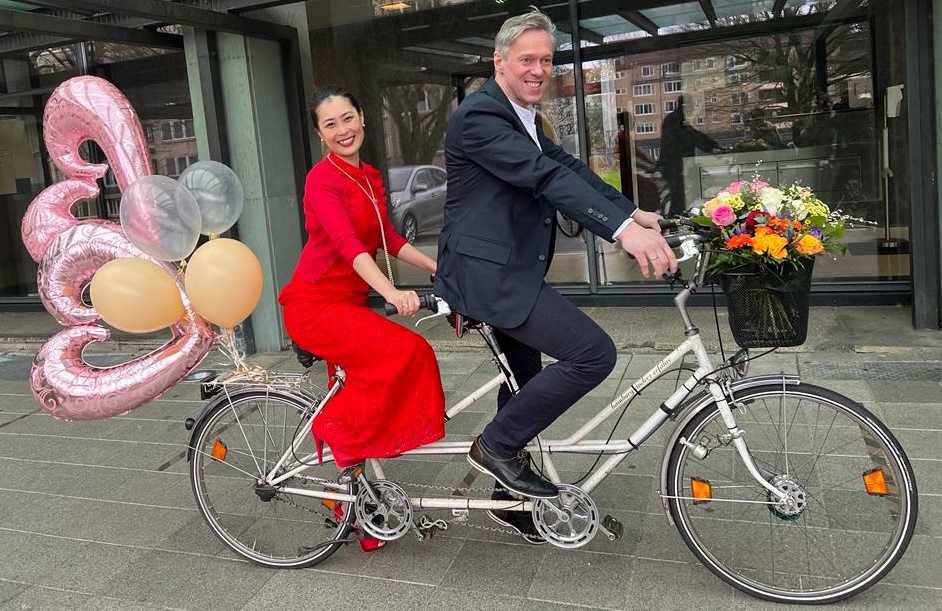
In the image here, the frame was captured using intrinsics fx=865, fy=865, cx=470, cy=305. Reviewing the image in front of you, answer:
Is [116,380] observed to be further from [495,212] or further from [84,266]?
[495,212]

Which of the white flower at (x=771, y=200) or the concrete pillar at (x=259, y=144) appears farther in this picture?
the concrete pillar at (x=259, y=144)

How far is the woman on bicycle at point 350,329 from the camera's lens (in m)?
3.25

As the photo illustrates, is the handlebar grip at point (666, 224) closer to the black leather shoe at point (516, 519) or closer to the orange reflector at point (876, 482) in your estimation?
A: the orange reflector at point (876, 482)

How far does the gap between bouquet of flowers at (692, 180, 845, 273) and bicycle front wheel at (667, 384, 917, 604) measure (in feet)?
1.50

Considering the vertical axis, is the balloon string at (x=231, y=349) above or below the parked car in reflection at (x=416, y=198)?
below

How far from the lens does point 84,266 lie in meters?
4.20

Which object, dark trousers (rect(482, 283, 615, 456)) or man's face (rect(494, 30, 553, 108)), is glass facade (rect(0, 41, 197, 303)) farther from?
dark trousers (rect(482, 283, 615, 456))

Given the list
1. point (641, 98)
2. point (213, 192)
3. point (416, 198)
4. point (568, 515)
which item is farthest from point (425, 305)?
point (416, 198)

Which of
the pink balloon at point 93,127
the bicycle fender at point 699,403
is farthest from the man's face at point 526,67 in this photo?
the pink balloon at point 93,127

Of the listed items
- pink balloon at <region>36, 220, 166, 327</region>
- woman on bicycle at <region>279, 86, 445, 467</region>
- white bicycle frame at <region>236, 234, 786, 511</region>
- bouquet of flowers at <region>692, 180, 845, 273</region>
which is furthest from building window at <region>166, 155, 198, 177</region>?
bouquet of flowers at <region>692, 180, 845, 273</region>

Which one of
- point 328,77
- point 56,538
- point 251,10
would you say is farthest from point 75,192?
point 328,77

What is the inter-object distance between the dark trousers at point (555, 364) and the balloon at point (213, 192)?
156 cm

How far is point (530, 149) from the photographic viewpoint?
2.82 m

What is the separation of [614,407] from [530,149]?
38.6 inches
